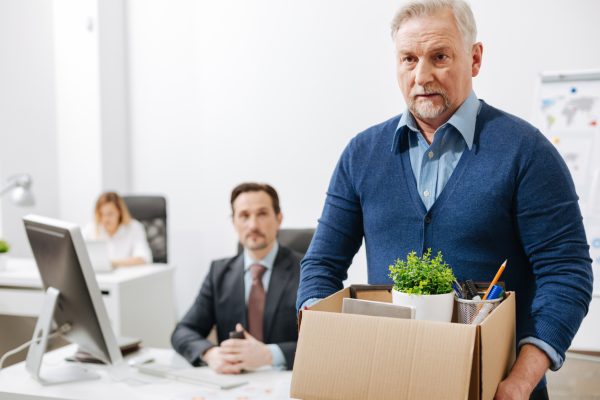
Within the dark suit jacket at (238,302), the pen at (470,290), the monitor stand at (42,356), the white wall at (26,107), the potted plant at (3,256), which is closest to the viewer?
the pen at (470,290)

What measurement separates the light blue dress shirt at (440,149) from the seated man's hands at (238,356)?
98 centimetres

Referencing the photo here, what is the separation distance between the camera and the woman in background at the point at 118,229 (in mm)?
4086

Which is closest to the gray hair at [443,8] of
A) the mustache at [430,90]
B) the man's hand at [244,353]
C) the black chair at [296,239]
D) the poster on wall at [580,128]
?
the mustache at [430,90]

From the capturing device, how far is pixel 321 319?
0.90 meters

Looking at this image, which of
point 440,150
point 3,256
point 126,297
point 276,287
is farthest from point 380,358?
point 3,256

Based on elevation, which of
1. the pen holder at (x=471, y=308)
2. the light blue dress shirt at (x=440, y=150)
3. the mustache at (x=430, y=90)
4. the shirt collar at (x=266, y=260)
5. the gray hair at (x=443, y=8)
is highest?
A: the gray hair at (x=443, y=8)

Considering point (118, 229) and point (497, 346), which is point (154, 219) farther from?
point (497, 346)

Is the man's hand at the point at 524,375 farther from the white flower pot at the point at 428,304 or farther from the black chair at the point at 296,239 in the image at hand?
the black chair at the point at 296,239

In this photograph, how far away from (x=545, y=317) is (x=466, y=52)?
1.63 ft

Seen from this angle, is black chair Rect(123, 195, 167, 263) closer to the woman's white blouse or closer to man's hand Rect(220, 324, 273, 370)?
the woman's white blouse

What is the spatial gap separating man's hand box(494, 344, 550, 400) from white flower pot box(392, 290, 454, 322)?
132 millimetres

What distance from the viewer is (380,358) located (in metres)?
0.87

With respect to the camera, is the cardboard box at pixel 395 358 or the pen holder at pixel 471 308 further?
the pen holder at pixel 471 308

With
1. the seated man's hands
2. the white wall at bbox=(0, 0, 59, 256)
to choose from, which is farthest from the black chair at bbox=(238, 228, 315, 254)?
the white wall at bbox=(0, 0, 59, 256)
